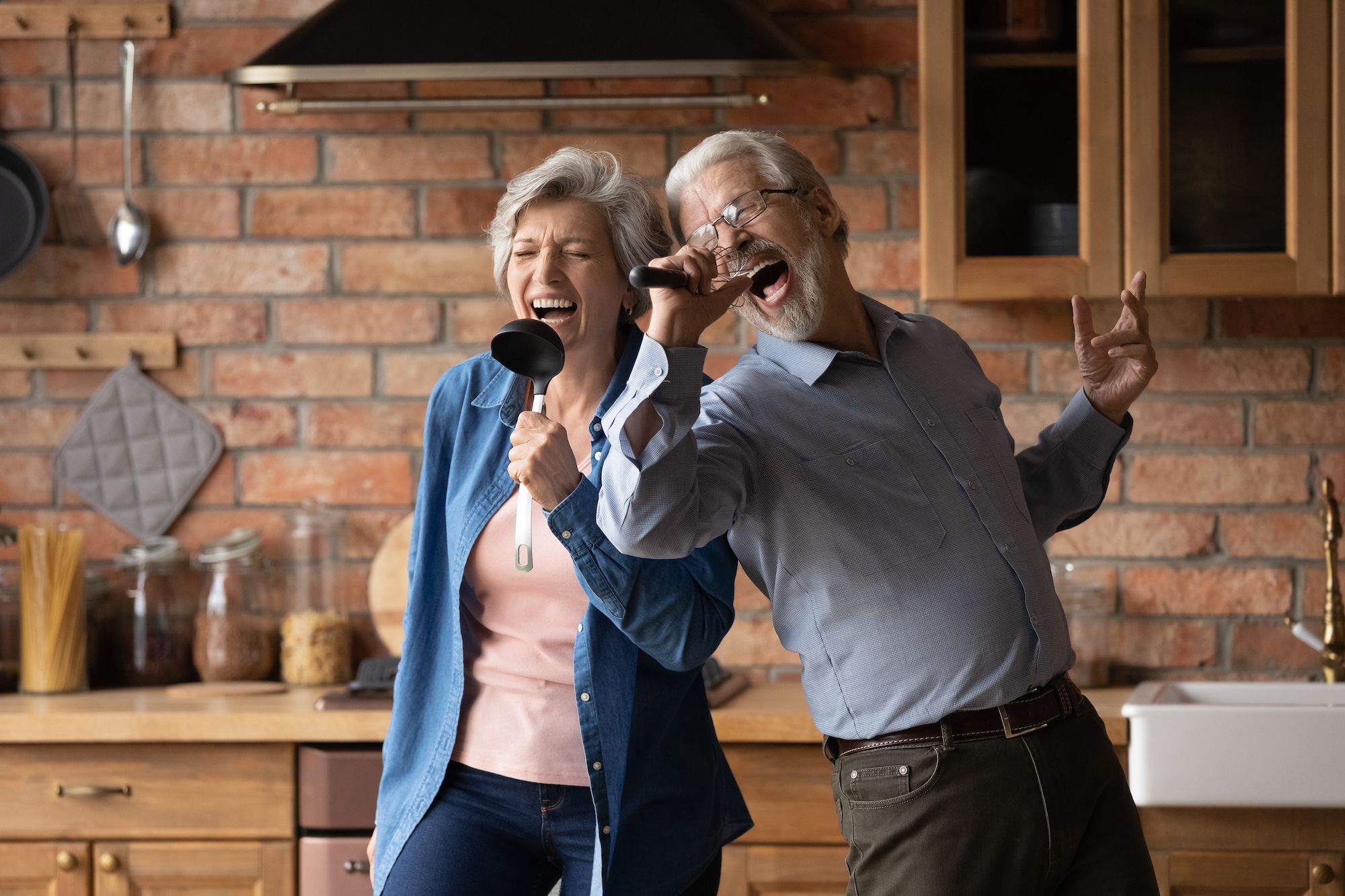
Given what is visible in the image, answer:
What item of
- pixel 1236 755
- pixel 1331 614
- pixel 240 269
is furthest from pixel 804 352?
pixel 240 269

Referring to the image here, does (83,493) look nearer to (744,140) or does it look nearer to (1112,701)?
(744,140)

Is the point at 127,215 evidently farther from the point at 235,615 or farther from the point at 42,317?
the point at 235,615

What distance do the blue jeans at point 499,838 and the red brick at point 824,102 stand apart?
141 centimetres

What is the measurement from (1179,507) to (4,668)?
2120 mm

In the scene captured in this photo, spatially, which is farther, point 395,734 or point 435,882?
point 395,734

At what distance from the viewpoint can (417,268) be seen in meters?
2.50

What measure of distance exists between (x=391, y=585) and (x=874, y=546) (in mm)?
1390

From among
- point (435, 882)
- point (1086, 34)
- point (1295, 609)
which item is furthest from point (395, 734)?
point (1295, 609)

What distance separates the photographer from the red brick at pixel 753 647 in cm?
247

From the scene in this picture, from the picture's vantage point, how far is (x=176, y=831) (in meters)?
2.08

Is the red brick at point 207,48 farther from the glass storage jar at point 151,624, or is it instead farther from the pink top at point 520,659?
the pink top at point 520,659

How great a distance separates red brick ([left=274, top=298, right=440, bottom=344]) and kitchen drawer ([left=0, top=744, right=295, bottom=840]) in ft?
2.65

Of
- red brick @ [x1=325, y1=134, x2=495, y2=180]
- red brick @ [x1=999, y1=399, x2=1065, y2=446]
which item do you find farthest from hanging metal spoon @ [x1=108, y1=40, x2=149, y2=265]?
red brick @ [x1=999, y1=399, x2=1065, y2=446]

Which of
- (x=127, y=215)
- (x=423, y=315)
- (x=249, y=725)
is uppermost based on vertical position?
(x=127, y=215)
